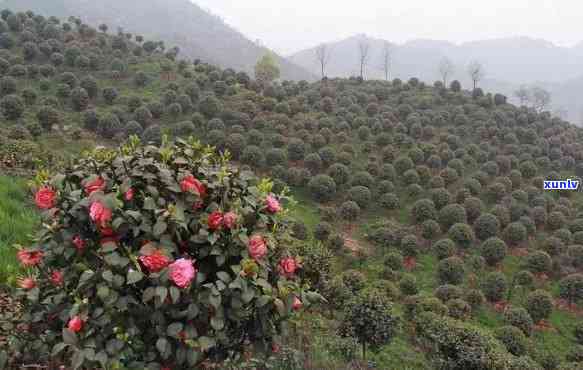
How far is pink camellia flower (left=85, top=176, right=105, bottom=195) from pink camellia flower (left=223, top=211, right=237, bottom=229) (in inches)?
44.9

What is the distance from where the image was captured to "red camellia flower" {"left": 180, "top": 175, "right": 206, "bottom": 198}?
3.82 meters

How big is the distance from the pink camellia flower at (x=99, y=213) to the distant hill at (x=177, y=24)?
108530 millimetres

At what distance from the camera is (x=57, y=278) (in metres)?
3.88

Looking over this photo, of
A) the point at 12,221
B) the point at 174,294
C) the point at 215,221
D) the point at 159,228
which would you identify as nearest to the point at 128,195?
the point at 159,228

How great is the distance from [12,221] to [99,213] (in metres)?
5.34

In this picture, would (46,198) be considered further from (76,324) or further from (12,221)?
(12,221)

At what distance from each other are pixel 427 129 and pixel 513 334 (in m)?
20.6

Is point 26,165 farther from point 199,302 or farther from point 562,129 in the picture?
point 562,129

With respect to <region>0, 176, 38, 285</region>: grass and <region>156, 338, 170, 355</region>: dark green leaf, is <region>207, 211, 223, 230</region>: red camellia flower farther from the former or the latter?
<region>0, 176, 38, 285</region>: grass

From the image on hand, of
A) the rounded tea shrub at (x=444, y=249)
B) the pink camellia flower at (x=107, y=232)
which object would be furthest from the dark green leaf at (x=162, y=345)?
the rounded tea shrub at (x=444, y=249)

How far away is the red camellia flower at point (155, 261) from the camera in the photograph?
3.34 metres

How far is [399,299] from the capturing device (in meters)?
16.7

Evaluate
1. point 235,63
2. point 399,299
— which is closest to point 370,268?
point 399,299

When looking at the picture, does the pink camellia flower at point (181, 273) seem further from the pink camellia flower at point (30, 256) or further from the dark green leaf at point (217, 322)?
the pink camellia flower at point (30, 256)
